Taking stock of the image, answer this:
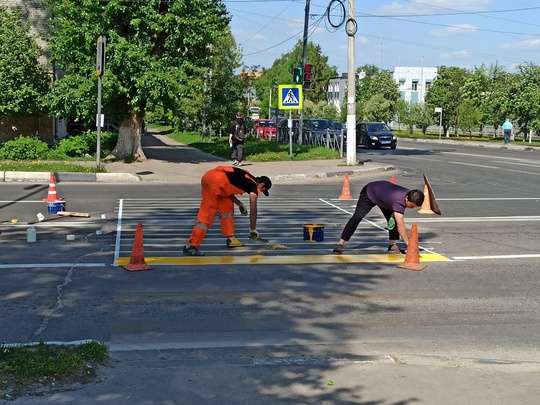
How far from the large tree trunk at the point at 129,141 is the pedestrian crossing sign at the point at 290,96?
17.9 ft

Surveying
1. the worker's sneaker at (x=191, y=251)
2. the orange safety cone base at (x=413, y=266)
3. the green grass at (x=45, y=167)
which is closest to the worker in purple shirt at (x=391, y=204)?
the orange safety cone base at (x=413, y=266)

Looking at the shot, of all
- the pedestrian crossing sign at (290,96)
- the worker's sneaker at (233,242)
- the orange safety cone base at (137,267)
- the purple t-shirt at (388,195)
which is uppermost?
the pedestrian crossing sign at (290,96)

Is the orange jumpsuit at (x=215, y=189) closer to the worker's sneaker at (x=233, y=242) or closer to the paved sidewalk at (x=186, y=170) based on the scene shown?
the worker's sneaker at (x=233, y=242)

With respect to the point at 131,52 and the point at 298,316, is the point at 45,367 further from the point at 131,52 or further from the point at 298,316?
the point at 131,52

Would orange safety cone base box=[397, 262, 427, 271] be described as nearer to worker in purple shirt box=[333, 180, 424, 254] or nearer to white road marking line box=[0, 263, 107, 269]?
worker in purple shirt box=[333, 180, 424, 254]

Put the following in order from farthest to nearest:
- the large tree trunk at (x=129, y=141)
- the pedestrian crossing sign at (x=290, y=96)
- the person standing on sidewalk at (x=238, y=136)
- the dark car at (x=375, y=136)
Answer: the dark car at (x=375, y=136)
the pedestrian crossing sign at (x=290, y=96)
the large tree trunk at (x=129, y=141)
the person standing on sidewalk at (x=238, y=136)

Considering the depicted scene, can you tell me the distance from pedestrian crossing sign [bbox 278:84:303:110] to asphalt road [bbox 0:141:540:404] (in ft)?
49.4

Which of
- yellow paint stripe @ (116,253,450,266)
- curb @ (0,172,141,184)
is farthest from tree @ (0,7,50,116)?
yellow paint stripe @ (116,253,450,266)

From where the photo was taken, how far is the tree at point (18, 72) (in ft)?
90.2

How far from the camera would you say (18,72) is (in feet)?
90.5

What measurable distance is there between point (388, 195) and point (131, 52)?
51.7ft

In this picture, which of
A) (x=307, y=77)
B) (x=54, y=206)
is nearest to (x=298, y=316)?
(x=54, y=206)

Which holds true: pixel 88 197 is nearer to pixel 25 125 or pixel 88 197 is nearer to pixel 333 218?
pixel 333 218

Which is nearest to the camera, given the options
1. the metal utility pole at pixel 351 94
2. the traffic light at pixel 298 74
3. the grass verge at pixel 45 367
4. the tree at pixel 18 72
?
the grass verge at pixel 45 367
